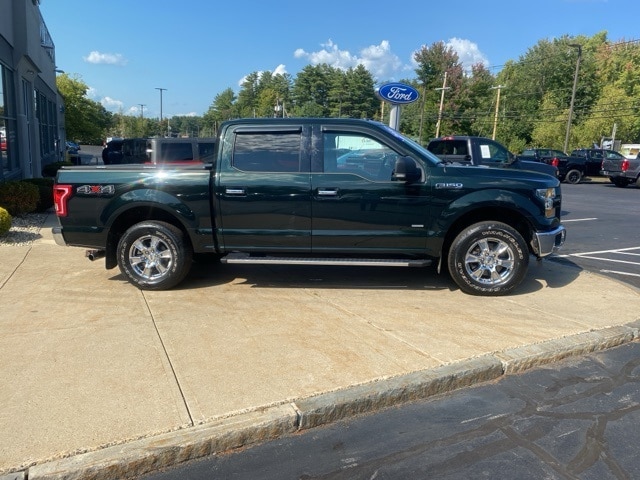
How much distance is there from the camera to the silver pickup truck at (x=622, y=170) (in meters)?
24.4

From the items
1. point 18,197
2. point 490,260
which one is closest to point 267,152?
point 490,260

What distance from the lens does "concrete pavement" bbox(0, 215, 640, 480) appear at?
308 centimetres

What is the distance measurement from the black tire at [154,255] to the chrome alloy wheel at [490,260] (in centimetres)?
322

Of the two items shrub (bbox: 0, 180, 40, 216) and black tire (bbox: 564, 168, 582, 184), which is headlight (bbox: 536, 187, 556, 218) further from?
black tire (bbox: 564, 168, 582, 184)

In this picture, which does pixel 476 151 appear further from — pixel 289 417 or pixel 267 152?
pixel 289 417

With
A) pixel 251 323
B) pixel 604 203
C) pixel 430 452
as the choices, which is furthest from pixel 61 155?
pixel 430 452

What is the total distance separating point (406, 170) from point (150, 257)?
304cm

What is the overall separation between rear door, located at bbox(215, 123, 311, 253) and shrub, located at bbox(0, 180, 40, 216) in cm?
671

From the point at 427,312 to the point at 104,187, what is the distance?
3.79m

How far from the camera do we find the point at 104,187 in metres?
5.77

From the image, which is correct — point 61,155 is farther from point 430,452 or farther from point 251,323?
point 430,452

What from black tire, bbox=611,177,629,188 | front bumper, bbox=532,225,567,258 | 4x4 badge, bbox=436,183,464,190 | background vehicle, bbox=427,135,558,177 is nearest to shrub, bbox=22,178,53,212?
background vehicle, bbox=427,135,558,177

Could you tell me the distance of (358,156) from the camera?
19.0 feet

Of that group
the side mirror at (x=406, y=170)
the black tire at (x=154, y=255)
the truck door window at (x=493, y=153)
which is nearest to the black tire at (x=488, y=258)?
the side mirror at (x=406, y=170)
